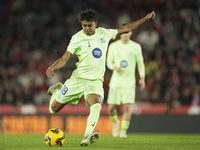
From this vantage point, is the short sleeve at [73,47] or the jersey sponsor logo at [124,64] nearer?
the short sleeve at [73,47]

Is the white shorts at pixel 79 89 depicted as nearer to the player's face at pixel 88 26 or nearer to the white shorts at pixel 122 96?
the player's face at pixel 88 26

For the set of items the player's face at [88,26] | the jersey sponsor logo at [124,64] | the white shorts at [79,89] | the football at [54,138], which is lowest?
the football at [54,138]

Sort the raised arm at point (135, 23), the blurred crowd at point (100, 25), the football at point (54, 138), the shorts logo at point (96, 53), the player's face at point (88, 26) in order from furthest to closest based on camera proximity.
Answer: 1. the blurred crowd at point (100, 25)
2. the raised arm at point (135, 23)
3. the shorts logo at point (96, 53)
4. the player's face at point (88, 26)
5. the football at point (54, 138)

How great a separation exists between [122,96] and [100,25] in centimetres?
867

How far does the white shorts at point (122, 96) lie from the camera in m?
9.15

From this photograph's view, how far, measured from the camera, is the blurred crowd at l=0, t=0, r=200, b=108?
46.5 ft

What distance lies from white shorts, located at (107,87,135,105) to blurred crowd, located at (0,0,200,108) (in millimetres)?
4254

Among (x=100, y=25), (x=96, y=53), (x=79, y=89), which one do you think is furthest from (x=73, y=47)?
(x=100, y=25)

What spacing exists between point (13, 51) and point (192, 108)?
8320mm

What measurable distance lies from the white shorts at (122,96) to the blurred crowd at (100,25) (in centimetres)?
425

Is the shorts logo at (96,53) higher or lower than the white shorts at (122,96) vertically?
higher

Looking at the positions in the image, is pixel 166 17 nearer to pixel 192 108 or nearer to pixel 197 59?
pixel 197 59

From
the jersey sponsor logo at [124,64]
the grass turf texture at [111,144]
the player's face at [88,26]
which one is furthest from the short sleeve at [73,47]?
the jersey sponsor logo at [124,64]

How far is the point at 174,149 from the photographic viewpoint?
230 inches
